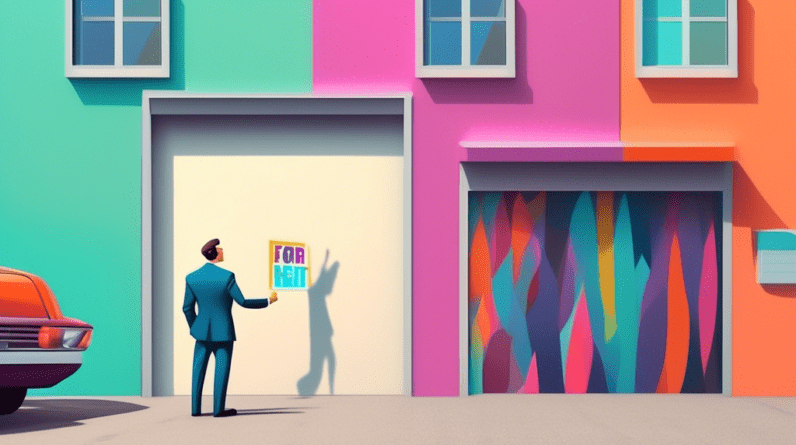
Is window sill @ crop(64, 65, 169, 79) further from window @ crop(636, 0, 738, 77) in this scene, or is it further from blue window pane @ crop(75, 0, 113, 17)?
window @ crop(636, 0, 738, 77)

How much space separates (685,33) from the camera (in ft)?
42.1

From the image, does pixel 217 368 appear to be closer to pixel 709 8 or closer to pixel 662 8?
pixel 662 8

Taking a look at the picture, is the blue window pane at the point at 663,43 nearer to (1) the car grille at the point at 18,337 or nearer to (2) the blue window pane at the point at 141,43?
(2) the blue window pane at the point at 141,43

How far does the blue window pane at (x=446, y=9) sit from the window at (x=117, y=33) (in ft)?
10.6

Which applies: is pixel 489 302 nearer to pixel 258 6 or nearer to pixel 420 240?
pixel 420 240

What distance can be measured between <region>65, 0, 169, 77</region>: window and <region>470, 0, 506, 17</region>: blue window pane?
3.71 meters

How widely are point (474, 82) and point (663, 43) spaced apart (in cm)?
233

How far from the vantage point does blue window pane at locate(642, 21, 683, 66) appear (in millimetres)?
12844

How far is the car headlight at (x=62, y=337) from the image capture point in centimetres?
1000

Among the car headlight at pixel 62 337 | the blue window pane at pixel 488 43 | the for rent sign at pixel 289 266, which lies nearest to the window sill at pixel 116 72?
the for rent sign at pixel 289 266

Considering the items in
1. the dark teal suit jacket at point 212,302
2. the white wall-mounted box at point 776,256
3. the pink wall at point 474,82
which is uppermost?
the pink wall at point 474,82

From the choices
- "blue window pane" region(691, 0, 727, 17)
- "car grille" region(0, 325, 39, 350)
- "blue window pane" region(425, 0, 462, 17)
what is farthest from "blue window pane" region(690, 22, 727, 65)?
"car grille" region(0, 325, 39, 350)

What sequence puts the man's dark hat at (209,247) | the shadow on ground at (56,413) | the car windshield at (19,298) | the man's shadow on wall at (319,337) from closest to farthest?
the car windshield at (19,298) → the shadow on ground at (56,413) → the man's dark hat at (209,247) → the man's shadow on wall at (319,337)

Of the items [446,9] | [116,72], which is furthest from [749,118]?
[116,72]
